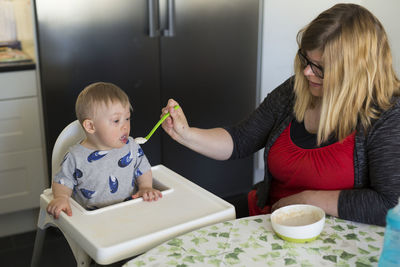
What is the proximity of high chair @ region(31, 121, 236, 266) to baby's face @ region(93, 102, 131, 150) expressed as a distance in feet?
0.60

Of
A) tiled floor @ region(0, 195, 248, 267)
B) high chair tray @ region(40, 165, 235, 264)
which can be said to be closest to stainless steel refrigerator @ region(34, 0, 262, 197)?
tiled floor @ region(0, 195, 248, 267)

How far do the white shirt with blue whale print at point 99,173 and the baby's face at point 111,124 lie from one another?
42mm

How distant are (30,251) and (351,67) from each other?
175cm

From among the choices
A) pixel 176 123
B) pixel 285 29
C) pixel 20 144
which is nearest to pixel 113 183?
pixel 176 123

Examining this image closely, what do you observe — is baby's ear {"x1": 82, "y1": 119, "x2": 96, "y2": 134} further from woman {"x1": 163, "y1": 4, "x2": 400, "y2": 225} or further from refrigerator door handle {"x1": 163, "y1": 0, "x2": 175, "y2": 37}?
refrigerator door handle {"x1": 163, "y1": 0, "x2": 175, "y2": 37}

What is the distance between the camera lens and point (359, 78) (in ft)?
4.62

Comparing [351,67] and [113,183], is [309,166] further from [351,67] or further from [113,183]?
[113,183]

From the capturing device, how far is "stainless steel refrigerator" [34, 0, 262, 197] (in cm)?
239

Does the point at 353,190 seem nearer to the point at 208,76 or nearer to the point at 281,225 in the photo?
the point at 281,225

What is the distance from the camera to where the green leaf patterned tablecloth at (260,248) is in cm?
112

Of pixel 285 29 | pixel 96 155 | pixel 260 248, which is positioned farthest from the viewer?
pixel 285 29

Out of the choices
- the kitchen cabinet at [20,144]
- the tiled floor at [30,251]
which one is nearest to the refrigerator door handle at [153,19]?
the kitchen cabinet at [20,144]

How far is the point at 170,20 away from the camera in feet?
8.38

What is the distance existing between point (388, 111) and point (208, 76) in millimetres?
1442
